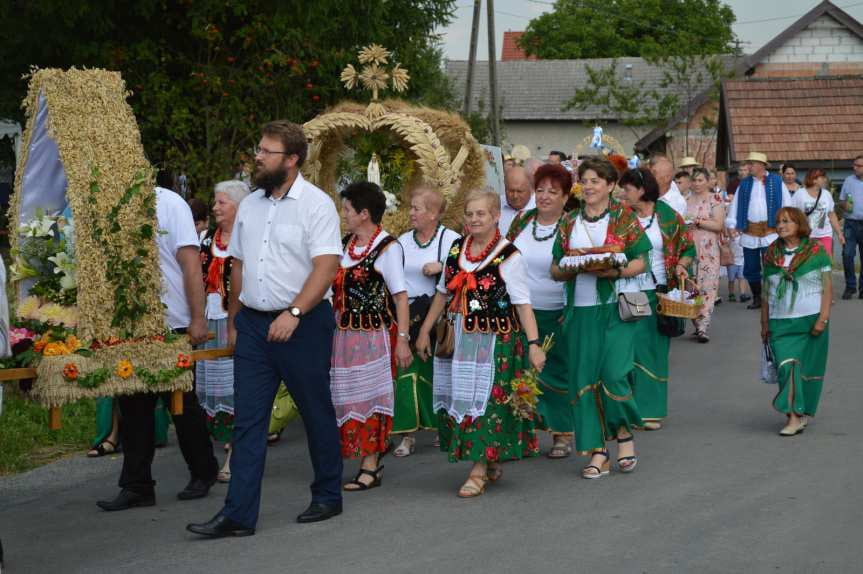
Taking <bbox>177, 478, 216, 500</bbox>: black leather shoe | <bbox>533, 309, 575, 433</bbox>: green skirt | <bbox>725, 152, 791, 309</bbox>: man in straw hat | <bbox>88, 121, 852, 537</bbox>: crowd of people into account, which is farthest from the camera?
<bbox>725, 152, 791, 309</bbox>: man in straw hat

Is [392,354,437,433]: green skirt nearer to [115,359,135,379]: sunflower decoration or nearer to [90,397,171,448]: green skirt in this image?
[90,397,171,448]: green skirt

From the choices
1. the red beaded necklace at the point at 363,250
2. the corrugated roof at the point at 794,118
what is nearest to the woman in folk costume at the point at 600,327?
the red beaded necklace at the point at 363,250

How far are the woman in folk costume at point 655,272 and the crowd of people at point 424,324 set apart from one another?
1cm

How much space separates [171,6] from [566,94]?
178ft

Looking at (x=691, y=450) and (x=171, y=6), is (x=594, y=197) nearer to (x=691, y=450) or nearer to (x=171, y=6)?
A: (x=691, y=450)

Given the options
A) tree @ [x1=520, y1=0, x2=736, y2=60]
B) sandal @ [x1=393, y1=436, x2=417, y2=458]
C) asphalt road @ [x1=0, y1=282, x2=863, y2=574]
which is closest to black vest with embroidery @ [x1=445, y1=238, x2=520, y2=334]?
asphalt road @ [x1=0, y1=282, x2=863, y2=574]

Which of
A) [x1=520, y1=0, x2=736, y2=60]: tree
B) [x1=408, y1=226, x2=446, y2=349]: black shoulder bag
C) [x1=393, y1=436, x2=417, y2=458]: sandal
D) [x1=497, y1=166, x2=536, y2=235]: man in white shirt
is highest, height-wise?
[x1=520, y1=0, x2=736, y2=60]: tree

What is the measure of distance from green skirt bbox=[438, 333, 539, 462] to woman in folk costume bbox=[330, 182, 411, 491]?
1.78 ft

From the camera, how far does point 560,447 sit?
30.1ft

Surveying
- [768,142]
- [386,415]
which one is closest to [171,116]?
[386,415]

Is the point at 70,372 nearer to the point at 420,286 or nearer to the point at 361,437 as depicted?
the point at 361,437

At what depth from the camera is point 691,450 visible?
362 inches

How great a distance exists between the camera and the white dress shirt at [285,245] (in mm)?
6914

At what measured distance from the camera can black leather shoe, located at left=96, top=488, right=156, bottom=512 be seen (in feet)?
25.2
